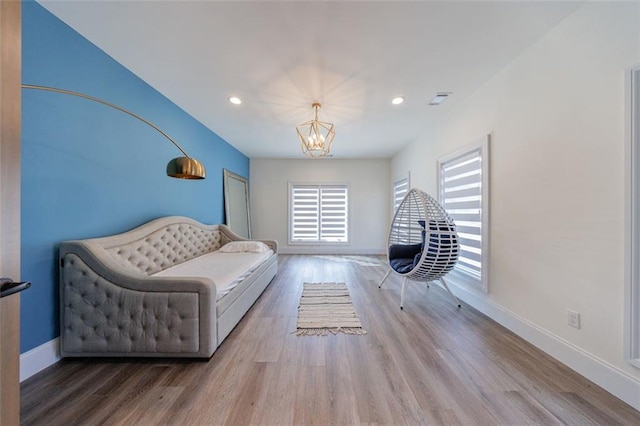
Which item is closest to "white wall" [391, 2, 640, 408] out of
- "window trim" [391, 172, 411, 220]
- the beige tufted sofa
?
"window trim" [391, 172, 411, 220]

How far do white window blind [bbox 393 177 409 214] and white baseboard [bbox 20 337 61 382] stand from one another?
210 inches

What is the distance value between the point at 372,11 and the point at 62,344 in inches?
136

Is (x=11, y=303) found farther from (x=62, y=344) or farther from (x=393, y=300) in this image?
(x=393, y=300)

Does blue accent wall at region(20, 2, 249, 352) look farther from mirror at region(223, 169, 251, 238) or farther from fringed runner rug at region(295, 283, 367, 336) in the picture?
fringed runner rug at region(295, 283, 367, 336)

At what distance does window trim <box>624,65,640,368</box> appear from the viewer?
1.40 m

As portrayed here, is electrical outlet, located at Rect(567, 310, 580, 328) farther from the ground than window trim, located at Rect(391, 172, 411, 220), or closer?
closer

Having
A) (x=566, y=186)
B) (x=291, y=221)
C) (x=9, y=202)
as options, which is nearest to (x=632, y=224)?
(x=566, y=186)

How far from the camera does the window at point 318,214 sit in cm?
634

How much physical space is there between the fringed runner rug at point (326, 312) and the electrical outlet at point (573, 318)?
5.15 feet

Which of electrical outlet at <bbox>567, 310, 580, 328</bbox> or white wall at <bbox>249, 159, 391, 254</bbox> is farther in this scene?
white wall at <bbox>249, 159, 391, 254</bbox>

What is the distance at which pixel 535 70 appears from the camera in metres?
2.04

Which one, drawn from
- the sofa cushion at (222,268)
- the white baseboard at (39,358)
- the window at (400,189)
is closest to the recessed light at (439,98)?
the window at (400,189)

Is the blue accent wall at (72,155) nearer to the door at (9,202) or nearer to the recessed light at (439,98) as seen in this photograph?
the door at (9,202)

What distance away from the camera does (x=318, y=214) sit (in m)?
6.36
